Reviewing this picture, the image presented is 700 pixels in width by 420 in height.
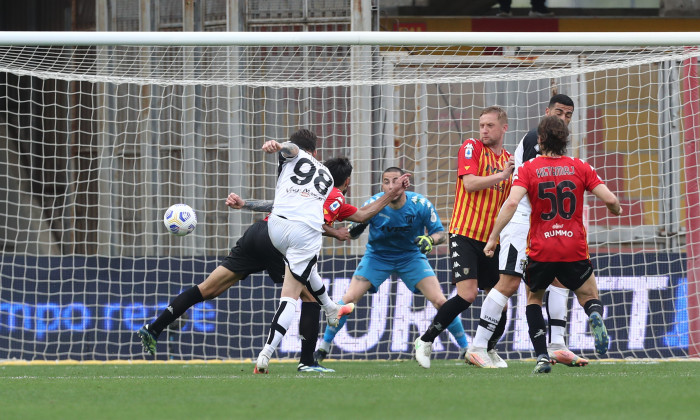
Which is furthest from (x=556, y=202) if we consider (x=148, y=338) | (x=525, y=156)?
(x=148, y=338)

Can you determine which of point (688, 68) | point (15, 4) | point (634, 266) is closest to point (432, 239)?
point (634, 266)

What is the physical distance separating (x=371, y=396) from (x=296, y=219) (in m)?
2.03

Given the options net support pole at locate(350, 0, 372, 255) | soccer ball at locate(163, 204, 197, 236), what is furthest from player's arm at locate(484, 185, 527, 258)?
net support pole at locate(350, 0, 372, 255)

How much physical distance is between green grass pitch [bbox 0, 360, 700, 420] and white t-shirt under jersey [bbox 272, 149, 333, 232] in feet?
3.52

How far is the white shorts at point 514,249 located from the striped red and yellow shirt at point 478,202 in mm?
386

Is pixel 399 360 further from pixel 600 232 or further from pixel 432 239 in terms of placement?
pixel 600 232

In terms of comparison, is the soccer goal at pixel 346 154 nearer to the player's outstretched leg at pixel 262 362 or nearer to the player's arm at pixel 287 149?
the player's arm at pixel 287 149

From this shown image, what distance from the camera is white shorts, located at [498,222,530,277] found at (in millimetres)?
6867

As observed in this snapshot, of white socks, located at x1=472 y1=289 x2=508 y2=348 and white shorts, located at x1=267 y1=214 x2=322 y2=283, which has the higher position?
white shorts, located at x1=267 y1=214 x2=322 y2=283

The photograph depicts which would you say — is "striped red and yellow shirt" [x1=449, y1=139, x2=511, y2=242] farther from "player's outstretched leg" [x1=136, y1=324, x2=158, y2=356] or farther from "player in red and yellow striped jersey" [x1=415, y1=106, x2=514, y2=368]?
"player's outstretched leg" [x1=136, y1=324, x2=158, y2=356]

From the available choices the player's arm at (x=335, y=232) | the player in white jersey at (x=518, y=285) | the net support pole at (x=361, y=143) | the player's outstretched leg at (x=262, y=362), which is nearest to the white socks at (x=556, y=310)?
the player in white jersey at (x=518, y=285)

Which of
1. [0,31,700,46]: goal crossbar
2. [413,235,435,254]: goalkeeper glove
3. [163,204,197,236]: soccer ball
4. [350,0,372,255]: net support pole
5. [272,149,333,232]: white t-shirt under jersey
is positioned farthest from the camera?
[350,0,372,255]: net support pole

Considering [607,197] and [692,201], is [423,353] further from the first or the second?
[692,201]

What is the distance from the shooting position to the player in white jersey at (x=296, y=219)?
6812 mm
